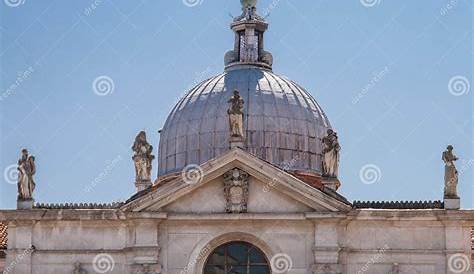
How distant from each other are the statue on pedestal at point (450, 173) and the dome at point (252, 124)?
9343 mm

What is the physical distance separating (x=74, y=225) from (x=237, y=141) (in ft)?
23.0

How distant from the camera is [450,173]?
165ft

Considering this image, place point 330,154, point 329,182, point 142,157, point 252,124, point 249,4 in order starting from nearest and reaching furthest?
1. point 329,182
2. point 330,154
3. point 142,157
4. point 252,124
5. point 249,4

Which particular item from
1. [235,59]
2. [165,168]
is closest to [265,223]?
[165,168]

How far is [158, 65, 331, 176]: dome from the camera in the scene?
5841cm

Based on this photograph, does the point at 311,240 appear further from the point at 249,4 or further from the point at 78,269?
the point at 249,4

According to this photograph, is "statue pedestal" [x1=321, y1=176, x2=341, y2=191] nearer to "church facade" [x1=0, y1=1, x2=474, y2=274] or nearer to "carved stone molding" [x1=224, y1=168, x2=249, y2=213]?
"church facade" [x1=0, y1=1, x2=474, y2=274]

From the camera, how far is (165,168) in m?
60.2

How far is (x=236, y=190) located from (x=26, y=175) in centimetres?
812

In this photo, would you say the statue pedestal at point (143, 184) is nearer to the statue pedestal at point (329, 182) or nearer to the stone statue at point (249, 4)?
the statue pedestal at point (329, 182)

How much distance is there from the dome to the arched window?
301 inches

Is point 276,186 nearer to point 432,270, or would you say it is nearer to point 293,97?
point 432,270

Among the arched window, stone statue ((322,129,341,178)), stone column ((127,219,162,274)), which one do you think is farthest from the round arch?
stone statue ((322,129,341,178))

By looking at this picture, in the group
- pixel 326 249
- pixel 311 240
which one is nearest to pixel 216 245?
pixel 311 240
